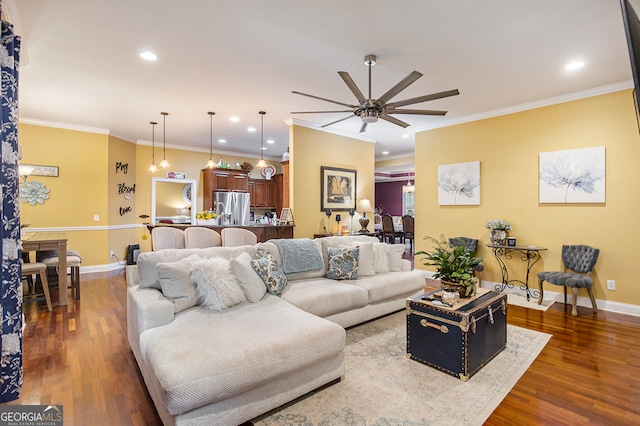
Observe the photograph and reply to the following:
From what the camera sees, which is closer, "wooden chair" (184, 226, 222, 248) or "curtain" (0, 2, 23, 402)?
"curtain" (0, 2, 23, 402)

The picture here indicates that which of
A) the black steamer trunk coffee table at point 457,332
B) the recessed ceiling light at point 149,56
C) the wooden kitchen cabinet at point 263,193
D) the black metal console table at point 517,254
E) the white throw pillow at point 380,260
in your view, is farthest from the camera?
the wooden kitchen cabinet at point 263,193

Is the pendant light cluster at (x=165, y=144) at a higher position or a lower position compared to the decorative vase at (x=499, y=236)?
higher

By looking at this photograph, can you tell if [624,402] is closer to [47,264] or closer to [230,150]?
[47,264]

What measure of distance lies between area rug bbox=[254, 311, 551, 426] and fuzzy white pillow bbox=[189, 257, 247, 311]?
944 millimetres

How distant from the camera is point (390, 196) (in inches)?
511

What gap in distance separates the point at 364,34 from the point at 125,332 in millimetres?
3934

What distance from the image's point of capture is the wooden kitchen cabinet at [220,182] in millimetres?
8094

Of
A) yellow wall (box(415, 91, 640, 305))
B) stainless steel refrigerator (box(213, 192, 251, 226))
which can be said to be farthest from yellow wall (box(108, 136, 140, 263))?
yellow wall (box(415, 91, 640, 305))

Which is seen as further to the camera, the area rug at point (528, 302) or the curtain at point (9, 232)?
the area rug at point (528, 302)

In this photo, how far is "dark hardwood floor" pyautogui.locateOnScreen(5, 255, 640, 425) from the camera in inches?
79.7

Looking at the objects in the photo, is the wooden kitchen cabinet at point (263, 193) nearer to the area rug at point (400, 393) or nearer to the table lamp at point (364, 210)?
the table lamp at point (364, 210)

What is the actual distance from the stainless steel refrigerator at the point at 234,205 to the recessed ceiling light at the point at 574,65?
6954mm

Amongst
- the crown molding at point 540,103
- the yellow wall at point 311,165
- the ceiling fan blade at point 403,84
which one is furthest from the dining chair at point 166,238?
the crown molding at point 540,103

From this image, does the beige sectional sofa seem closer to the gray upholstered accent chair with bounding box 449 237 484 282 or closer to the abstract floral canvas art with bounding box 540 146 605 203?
the gray upholstered accent chair with bounding box 449 237 484 282
